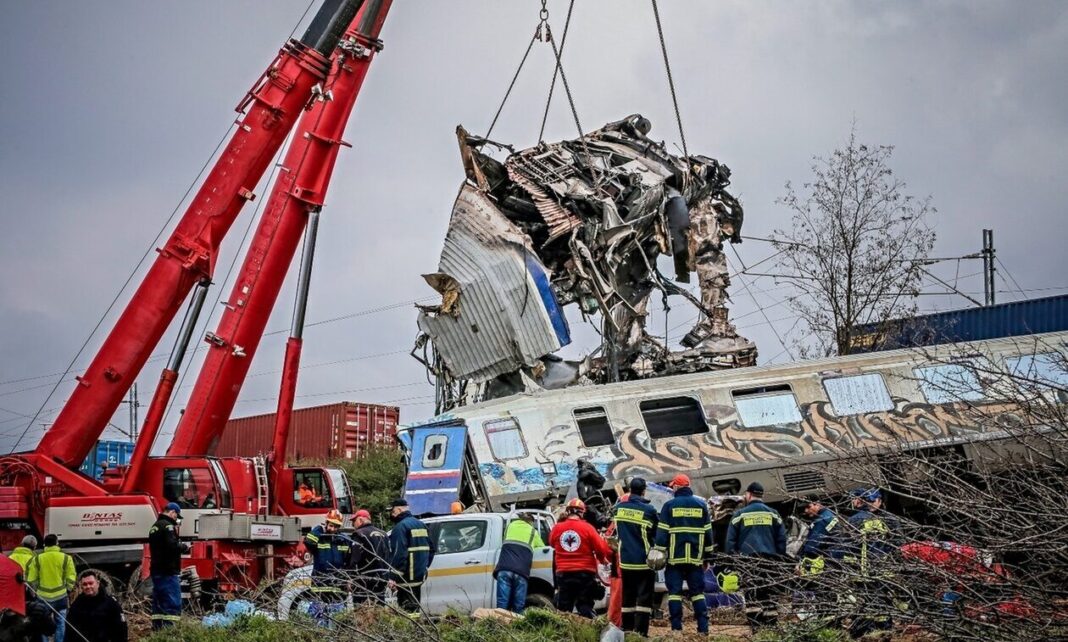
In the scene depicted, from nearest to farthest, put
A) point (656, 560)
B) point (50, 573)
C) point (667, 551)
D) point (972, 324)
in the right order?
point (656, 560) → point (667, 551) → point (50, 573) → point (972, 324)

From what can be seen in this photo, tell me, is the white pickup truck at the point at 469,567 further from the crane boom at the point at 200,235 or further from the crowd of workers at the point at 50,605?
the crane boom at the point at 200,235

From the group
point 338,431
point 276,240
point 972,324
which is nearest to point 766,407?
point 276,240

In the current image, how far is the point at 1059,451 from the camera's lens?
7.27 meters

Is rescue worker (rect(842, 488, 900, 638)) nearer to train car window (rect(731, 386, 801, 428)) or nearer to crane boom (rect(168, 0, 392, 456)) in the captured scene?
train car window (rect(731, 386, 801, 428))

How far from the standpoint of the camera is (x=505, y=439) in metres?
17.2

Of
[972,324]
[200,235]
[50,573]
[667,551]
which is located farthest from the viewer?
[972,324]

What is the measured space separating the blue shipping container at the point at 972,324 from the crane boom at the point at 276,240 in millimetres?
12582

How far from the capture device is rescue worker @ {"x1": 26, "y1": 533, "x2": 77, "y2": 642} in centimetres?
1248

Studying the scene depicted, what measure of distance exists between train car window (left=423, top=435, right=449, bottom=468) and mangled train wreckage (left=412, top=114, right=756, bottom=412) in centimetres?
367

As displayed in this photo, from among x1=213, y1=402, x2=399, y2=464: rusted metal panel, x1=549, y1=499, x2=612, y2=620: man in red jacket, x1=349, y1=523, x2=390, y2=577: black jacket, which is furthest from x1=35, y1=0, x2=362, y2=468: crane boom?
x1=213, y1=402, x2=399, y2=464: rusted metal panel

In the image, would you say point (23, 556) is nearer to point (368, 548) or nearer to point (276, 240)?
point (368, 548)

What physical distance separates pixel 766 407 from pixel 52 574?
31.7 ft

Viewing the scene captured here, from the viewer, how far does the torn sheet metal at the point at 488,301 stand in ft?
67.7

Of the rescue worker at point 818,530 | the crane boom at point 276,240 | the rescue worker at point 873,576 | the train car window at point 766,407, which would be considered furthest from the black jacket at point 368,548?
the train car window at point 766,407
